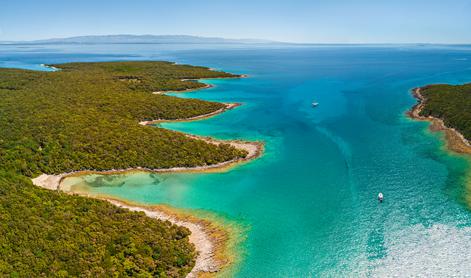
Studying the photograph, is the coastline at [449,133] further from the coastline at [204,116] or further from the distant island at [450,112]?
the coastline at [204,116]

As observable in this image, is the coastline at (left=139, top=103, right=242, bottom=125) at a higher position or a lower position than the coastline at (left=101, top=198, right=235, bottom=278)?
higher

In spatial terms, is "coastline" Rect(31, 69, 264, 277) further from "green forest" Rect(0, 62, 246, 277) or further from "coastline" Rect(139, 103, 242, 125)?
"coastline" Rect(139, 103, 242, 125)

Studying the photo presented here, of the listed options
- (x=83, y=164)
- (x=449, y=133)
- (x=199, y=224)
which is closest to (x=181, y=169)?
(x=83, y=164)

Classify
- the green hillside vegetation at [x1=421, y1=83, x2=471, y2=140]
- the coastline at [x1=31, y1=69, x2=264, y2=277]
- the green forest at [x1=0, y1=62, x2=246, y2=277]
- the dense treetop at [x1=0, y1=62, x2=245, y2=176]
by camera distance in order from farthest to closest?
the green hillside vegetation at [x1=421, y1=83, x2=471, y2=140], the dense treetop at [x1=0, y1=62, x2=245, y2=176], the coastline at [x1=31, y1=69, x2=264, y2=277], the green forest at [x1=0, y1=62, x2=246, y2=277]

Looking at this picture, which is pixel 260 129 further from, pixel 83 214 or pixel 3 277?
pixel 3 277

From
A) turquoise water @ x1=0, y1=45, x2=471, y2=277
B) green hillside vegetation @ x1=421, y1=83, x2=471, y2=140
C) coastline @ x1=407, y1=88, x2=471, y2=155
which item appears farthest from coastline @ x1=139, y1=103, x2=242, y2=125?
green hillside vegetation @ x1=421, y1=83, x2=471, y2=140

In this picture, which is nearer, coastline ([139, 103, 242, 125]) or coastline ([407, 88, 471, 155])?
coastline ([407, 88, 471, 155])
